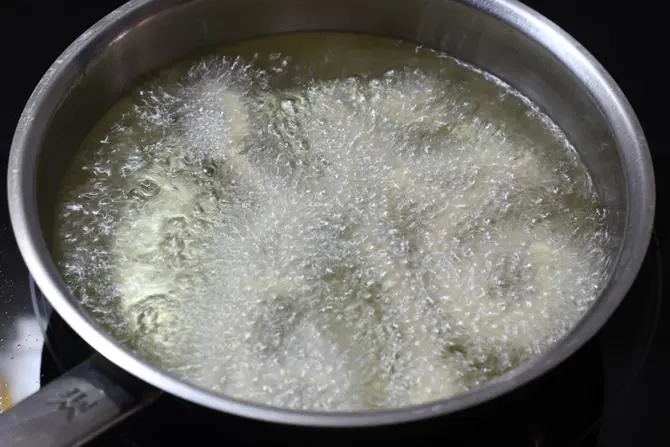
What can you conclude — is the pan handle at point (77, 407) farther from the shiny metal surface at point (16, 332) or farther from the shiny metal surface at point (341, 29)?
the shiny metal surface at point (16, 332)

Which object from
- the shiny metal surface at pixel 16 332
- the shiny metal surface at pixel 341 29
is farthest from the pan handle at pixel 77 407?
the shiny metal surface at pixel 16 332

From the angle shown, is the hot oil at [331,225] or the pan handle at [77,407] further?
the hot oil at [331,225]

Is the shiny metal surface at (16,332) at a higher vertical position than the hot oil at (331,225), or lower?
lower

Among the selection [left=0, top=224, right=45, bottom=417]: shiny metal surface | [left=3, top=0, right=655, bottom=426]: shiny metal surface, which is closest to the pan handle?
[left=3, top=0, right=655, bottom=426]: shiny metal surface

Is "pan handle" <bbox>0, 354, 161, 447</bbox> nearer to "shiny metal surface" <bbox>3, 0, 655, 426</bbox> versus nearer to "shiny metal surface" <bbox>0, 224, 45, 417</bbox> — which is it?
"shiny metal surface" <bbox>3, 0, 655, 426</bbox>

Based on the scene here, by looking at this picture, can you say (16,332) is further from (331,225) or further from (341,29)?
(341,29)

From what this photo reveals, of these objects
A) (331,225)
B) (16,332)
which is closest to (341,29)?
(331,225)

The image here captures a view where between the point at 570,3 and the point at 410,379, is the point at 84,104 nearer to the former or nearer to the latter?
the point at 410,379
